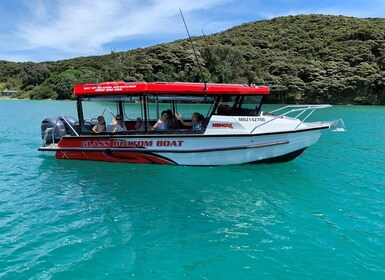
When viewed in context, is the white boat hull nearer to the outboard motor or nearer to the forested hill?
the outboard motor

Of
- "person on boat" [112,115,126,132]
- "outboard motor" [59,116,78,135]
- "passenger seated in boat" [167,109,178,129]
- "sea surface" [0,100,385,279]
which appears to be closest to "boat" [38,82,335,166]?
"passenger seated in boat" [167,109,178,129]

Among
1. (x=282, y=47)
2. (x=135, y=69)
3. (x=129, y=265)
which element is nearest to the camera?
(x=129, y=265)

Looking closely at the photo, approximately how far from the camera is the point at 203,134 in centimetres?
1125

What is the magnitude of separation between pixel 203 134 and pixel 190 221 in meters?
4.52

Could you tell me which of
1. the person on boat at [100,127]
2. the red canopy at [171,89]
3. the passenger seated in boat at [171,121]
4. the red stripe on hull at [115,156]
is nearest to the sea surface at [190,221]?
the red stripe on hull at [115,156]

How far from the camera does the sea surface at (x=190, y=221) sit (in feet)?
17.6

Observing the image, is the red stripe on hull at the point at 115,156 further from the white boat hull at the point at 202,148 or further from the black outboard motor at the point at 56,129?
the black outboard motor at the point at 56,129

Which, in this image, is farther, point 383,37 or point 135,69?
point 135,69

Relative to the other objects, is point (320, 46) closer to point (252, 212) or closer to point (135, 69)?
point (135, 69)

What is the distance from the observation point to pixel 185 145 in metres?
11.5

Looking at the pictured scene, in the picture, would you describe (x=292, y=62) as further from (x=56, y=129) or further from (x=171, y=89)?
(x=56, y=129)

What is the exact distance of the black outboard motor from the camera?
13133 mm

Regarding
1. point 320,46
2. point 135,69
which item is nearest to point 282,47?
point 320,46

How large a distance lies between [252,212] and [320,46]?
9000cm
